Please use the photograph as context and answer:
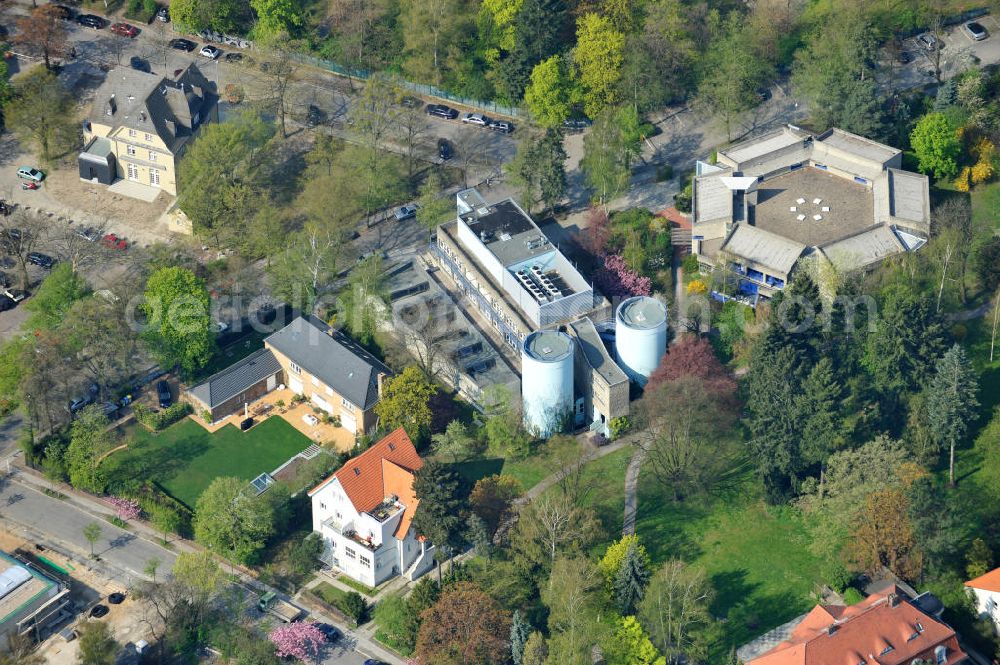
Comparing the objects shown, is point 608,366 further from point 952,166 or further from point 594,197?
point 952,166

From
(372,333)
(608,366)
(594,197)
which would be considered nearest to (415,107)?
(594,197)

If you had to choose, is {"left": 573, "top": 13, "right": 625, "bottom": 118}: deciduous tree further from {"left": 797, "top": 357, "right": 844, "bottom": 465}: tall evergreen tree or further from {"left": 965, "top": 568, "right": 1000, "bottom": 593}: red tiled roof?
{"left": 965, "top": 568, "right": 1000, "bottom": 593}: red tiled roof

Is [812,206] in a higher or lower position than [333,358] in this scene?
higher

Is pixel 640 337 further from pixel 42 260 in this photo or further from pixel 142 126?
pixel 42 260

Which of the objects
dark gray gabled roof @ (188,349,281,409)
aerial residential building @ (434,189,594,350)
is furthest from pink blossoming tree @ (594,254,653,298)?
dark gray gabled roof @ (188,349,281,409)

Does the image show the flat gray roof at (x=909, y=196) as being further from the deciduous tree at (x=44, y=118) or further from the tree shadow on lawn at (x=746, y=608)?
the deciduous tree at (x=44, y=118)

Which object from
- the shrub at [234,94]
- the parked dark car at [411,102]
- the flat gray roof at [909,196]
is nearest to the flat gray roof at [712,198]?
the flat gray roof at [909,196]

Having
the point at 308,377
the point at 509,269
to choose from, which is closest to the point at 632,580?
the point at 509,269
